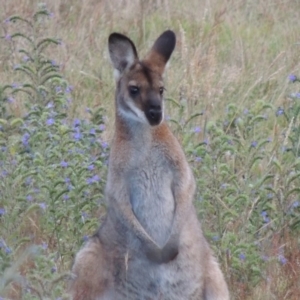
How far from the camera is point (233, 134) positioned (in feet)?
23.5

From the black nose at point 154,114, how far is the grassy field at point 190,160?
2.37 feet

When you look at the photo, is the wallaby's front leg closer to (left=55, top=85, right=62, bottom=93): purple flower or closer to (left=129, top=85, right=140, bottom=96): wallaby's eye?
(left=129, top=85, right=140, bottom=96): wallaby's eye

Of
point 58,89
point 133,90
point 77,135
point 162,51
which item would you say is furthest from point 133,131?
point 58,89

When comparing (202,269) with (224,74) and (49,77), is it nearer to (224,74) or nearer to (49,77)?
(49,77)

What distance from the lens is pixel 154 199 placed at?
220 inches

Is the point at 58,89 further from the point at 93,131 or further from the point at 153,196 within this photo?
the point at 153,196

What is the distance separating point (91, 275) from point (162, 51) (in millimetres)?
1144

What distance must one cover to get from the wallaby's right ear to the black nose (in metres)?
0.37

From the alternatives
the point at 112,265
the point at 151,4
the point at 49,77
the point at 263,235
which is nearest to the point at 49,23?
the point at 151,4

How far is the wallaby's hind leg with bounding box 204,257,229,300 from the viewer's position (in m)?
5.51

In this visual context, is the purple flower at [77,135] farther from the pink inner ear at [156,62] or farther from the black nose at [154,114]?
the black nose at [154,114]

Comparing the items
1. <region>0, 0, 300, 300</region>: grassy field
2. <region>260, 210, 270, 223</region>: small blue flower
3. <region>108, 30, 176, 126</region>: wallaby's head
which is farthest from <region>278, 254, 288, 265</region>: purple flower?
<region>108, 30, 176, 126</region>: wallaby's head

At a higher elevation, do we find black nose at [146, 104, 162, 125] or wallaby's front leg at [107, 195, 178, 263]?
black nose at [146, 104, 162, 125]

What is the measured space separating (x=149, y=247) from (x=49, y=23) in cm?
436
